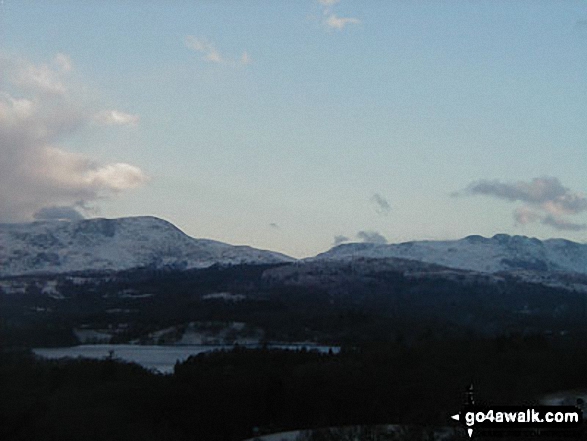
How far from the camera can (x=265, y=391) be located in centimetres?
9925

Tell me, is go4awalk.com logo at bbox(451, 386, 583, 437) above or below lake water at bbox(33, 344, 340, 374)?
below

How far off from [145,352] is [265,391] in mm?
74342

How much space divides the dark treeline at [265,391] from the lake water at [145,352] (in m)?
27.0

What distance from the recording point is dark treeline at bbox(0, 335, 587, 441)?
8412 cm

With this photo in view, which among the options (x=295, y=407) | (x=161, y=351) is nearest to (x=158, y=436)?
(x=295, y=407)

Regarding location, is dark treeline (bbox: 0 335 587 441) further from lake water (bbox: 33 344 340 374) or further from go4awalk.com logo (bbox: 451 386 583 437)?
go4awalk.com logo (bbox: 451 386 583 437)

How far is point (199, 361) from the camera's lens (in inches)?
4749

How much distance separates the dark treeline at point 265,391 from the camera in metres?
84.1

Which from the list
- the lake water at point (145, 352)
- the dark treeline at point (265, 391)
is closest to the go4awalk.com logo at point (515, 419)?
the dark treeline at point (265, 391)

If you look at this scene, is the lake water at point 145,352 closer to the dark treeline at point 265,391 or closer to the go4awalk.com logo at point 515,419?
the dark treeline at point 265,391

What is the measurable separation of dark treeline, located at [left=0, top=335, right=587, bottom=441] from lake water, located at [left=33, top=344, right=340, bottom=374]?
27023mm

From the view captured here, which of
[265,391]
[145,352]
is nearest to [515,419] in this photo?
[265,391]

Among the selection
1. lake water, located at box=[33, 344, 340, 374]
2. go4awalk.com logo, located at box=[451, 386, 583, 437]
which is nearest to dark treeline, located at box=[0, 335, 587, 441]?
lake water, located at box=[33, 344, 340, 374]

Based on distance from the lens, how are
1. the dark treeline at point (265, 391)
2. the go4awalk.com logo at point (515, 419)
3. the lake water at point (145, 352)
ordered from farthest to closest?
the lake water at point (145, 352), the dark treeline at point (265, 391), the go4awalk.com logo at point (515, 419)
